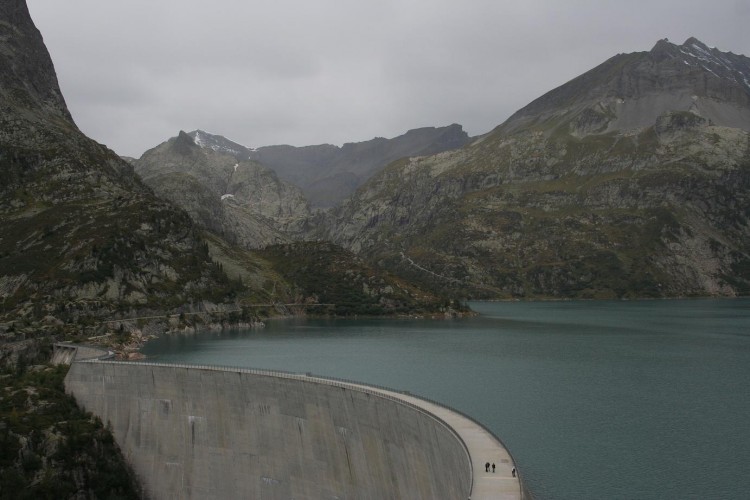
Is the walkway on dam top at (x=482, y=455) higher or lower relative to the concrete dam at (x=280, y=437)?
higher

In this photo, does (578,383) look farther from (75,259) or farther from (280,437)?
(75,259)

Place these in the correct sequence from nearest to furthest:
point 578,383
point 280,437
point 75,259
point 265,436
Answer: point 280,437, point 265,436, point 578,383, point 75,259

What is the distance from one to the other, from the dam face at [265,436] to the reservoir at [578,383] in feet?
43.1

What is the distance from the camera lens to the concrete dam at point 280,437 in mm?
41812

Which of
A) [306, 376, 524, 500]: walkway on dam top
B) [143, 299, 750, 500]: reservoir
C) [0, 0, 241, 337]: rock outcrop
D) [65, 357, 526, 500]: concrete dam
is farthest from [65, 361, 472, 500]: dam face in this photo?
[0, 0, 241, 337]: rock outcrop

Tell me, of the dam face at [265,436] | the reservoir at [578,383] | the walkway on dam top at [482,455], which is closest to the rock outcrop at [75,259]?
the reservoir at [578,383]

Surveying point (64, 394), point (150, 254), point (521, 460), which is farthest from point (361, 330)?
point (521, 460)

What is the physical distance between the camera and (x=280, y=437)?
188ft

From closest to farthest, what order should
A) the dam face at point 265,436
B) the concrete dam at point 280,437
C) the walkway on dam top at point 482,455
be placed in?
the walkway on dam top at point 482,455 → the concrete dam at point 280,437 → the dam face at point 265,436

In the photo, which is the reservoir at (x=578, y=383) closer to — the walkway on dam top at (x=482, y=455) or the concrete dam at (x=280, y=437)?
the walkway on dam top at (x=482, y=455)

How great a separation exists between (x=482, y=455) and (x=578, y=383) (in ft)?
202

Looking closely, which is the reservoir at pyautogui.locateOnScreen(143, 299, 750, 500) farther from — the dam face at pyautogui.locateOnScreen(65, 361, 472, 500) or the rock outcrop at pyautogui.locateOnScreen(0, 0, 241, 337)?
the rock outcrop at pyautogui.locateOnScreen(0, 0, 241, 337)

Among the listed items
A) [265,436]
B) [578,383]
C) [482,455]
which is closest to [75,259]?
[265,436]

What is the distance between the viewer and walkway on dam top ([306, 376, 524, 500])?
32006 mm
